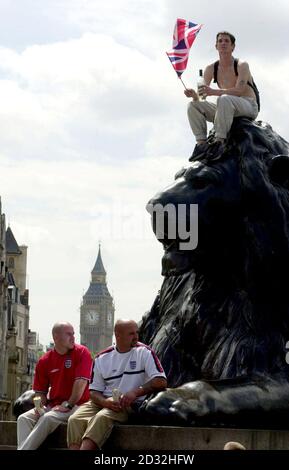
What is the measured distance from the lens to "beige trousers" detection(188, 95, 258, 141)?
476 inches

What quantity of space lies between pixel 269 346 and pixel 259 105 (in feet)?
8.42

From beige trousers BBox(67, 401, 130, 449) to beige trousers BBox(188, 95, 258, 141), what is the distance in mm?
2945

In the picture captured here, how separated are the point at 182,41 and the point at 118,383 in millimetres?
4106

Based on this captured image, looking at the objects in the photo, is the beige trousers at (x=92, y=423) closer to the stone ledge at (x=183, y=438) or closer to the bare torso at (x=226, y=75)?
the stone ledge at (x=183, y=438)

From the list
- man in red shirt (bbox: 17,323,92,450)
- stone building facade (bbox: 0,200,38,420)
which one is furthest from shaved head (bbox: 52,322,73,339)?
stone building facade (bbox: 0,200,38,420)

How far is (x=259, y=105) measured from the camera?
42.1ft

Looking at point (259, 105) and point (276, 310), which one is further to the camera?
point (259, 105)

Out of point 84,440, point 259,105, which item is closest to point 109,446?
point 84,440

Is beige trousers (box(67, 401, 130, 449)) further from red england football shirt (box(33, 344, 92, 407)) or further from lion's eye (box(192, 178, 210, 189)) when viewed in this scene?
lion's eye (box(192, 178, 210, 189))

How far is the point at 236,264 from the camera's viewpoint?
11.9m

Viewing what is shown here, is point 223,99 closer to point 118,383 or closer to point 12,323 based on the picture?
point 118,383

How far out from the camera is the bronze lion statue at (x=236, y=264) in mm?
11531

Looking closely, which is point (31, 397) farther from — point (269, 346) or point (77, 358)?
point (269, 346)

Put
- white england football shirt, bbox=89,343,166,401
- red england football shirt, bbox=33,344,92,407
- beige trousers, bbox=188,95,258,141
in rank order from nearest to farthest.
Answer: white england football shirt, bbox=89,343,166,401, red england football shirt, bbox=33,344,92,407, beige trousers, bbox=188,95,258,141
